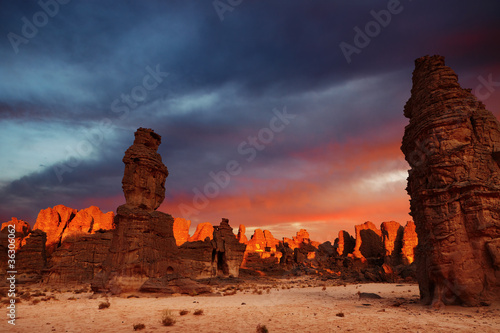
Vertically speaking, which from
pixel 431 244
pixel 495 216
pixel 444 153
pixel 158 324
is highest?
pixel 444 153

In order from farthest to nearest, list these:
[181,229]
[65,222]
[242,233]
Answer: [242,233], [181,229], [65,222]

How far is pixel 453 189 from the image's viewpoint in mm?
12695

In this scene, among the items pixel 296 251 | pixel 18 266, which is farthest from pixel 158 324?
pixel 296 251

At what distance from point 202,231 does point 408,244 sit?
66816 millimetres

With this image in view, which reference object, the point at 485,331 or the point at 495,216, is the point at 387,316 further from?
the point at 495,216

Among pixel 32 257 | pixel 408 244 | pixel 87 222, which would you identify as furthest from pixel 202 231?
pixel 408 244

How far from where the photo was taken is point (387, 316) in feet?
36.1

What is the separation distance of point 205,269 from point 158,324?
35.0 metres

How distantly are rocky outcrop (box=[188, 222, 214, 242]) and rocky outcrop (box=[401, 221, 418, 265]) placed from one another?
6245 centimetres

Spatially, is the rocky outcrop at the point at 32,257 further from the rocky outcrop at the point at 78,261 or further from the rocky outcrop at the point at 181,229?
the rocky outcrop at the point at 181,229

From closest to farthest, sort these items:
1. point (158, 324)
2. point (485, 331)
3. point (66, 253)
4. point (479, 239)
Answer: point (485, 331) → point (158, 324) → point (479, 239) → point (66, 253)

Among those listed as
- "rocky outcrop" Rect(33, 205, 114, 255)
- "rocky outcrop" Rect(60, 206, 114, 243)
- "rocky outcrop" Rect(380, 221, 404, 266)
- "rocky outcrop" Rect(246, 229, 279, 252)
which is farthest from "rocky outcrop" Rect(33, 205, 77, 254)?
"rocky outcrop" Rect(380, 221, 404, 266)

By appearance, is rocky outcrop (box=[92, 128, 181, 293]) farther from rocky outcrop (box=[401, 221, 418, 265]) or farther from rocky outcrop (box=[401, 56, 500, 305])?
rocky outcrop (box=[401, 221, 418, 265])

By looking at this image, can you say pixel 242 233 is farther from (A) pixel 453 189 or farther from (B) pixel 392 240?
(A) pixel 453 189
